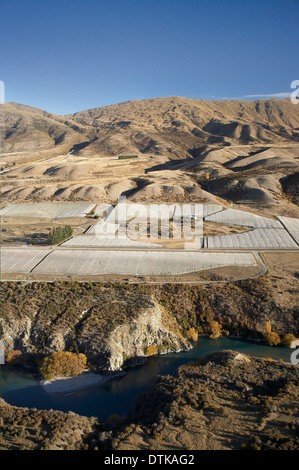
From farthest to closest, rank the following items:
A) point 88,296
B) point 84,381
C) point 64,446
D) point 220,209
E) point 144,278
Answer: point 220,209 → point 144,278 → point 88,296 → point 84,381 → point 64,446

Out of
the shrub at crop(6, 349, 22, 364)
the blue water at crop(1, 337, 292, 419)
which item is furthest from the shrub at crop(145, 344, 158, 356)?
the shrub at crop(6, 349, 22, 364)

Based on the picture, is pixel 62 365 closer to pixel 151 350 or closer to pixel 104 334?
pixel 104 334

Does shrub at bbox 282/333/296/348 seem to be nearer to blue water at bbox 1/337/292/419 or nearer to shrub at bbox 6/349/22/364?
blue water at bbox 1/337/292/419

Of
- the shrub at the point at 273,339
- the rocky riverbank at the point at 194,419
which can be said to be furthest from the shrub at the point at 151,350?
the shrub at the point at 273,339

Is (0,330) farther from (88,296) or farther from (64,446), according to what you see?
(64,446)

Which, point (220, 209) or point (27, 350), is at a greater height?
point (220, 209)

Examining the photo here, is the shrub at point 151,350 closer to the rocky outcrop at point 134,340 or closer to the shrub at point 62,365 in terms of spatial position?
the rocky outcrop at point 134,340

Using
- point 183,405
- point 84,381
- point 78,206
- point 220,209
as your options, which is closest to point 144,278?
point 84,381
